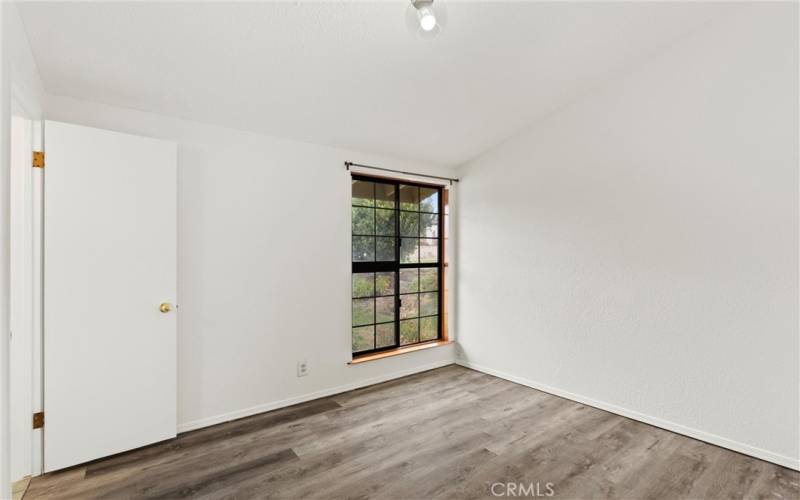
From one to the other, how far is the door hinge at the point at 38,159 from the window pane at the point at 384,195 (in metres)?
2.46

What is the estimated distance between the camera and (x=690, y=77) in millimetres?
2717

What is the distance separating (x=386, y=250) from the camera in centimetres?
394

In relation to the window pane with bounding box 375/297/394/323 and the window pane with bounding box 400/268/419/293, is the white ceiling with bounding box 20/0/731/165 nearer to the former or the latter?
the window pane with bounding box 400/268/419/293

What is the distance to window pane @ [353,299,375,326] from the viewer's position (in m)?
3.70

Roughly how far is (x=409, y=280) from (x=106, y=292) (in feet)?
8.60

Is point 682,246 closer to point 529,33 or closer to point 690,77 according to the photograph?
point 690,77

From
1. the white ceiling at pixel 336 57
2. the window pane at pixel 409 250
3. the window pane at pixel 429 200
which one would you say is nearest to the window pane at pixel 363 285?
the window pane at pixel 409 250

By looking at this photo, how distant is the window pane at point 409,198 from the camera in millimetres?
4082

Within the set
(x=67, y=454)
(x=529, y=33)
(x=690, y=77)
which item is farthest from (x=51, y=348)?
(x=690, y=77)

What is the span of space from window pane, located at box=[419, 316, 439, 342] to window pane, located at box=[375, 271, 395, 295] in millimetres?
585

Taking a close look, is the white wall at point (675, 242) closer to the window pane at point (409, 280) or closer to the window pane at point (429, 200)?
the window pane at point (429, 200)

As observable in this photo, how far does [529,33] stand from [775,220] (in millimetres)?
1931

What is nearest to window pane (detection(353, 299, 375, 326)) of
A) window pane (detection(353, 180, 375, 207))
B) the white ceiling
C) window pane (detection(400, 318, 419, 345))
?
window pane (detection(400, 318, 419, 345))

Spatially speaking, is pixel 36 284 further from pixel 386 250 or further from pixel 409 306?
pixel 409 306
